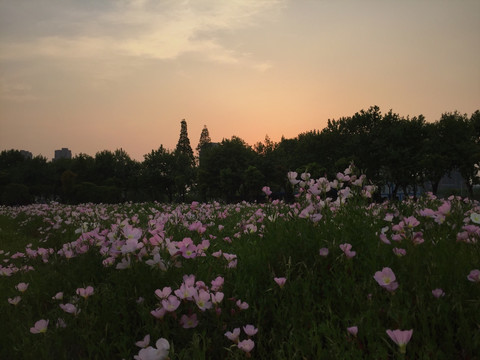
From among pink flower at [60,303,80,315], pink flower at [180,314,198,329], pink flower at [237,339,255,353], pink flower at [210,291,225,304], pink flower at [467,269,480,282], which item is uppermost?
pink flower at [467,269,480,282]

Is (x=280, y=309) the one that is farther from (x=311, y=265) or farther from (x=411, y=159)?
(x=411, y=159)

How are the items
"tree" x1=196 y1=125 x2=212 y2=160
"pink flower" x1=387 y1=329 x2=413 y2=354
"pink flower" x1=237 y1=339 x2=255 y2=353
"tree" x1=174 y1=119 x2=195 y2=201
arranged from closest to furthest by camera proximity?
"pink flower" x1=387 y1=329 x2=413 y2=354 < "pink flower" x1=237 y1=339 x2=255 y2=353 < "tree" x1=174 y1=119 x2=195 y2=201 < "tree" x1=196 y1=125 x2=212 y2=160

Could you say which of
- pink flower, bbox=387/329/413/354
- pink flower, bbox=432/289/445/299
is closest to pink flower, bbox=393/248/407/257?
pink flower, bbox=432/289/445/299

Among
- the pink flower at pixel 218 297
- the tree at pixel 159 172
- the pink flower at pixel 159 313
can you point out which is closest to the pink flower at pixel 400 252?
the pink flower at pixel 218 297

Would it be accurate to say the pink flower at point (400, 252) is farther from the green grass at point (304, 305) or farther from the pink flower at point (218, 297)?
the pink flower at point (218, 297)

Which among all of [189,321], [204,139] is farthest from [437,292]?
[204,139]

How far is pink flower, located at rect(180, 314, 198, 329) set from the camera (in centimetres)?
325

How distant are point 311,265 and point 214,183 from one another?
57.0 meters

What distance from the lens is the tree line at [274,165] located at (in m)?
45.5

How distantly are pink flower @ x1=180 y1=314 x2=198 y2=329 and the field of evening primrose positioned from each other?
0.01 metres

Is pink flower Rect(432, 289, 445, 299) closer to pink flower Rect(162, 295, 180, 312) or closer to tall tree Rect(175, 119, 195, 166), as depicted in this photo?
pink flower Rect(162, 295, 180, 312)

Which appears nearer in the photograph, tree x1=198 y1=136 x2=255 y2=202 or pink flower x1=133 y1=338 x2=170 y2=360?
pink flower x1=133 y1=338 x2=170 y2=360

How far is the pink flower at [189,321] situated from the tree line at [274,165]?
83.4 feet

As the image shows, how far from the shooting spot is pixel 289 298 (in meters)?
3.80
